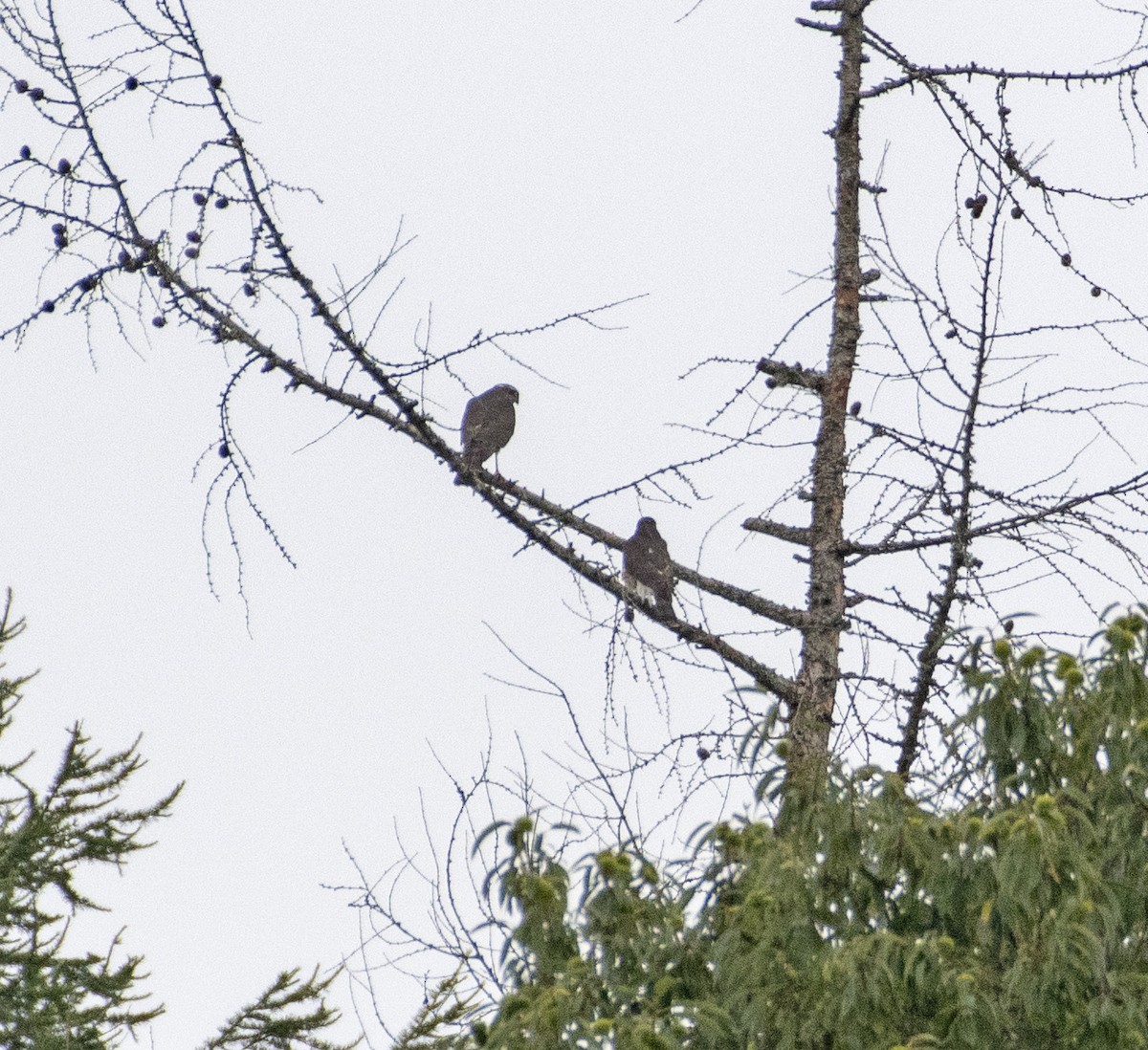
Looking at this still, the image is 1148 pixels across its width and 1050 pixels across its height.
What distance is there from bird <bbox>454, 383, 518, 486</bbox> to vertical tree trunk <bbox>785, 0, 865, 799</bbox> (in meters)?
3.77

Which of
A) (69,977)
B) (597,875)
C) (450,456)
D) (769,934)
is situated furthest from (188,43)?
(69,977)

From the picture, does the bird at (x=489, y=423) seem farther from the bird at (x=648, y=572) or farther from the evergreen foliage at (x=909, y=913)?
the evergreen foliage at (x=909, y=913)

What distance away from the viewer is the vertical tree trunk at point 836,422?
6.62m

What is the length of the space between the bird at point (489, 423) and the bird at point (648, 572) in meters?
3.04

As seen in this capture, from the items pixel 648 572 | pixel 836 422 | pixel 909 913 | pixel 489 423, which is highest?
pixel 489 423

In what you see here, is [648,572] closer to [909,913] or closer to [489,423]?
[909,913]

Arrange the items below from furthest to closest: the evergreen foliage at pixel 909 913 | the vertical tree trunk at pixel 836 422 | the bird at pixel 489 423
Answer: the bird at pixel 489 423, the vertical tree trunk at pixel 836 422, the evergreen foliage at pixel 909 913

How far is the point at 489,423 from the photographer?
11.0 metres

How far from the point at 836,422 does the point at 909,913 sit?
358 cm

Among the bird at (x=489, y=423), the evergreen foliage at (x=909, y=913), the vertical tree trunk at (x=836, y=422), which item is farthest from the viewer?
the bird at (x=489, y=423)

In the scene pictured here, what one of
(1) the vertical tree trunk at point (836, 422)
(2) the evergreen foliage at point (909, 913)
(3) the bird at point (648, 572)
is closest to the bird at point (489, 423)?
(3) the bird at point (648, 572)

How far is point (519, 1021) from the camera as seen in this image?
3.45 meters

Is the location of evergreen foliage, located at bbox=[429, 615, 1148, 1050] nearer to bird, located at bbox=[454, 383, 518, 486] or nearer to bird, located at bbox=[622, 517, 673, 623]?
bird, located at bbox=[622, 517, 673, 623]

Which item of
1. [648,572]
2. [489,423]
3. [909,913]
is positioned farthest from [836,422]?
[489,423]
